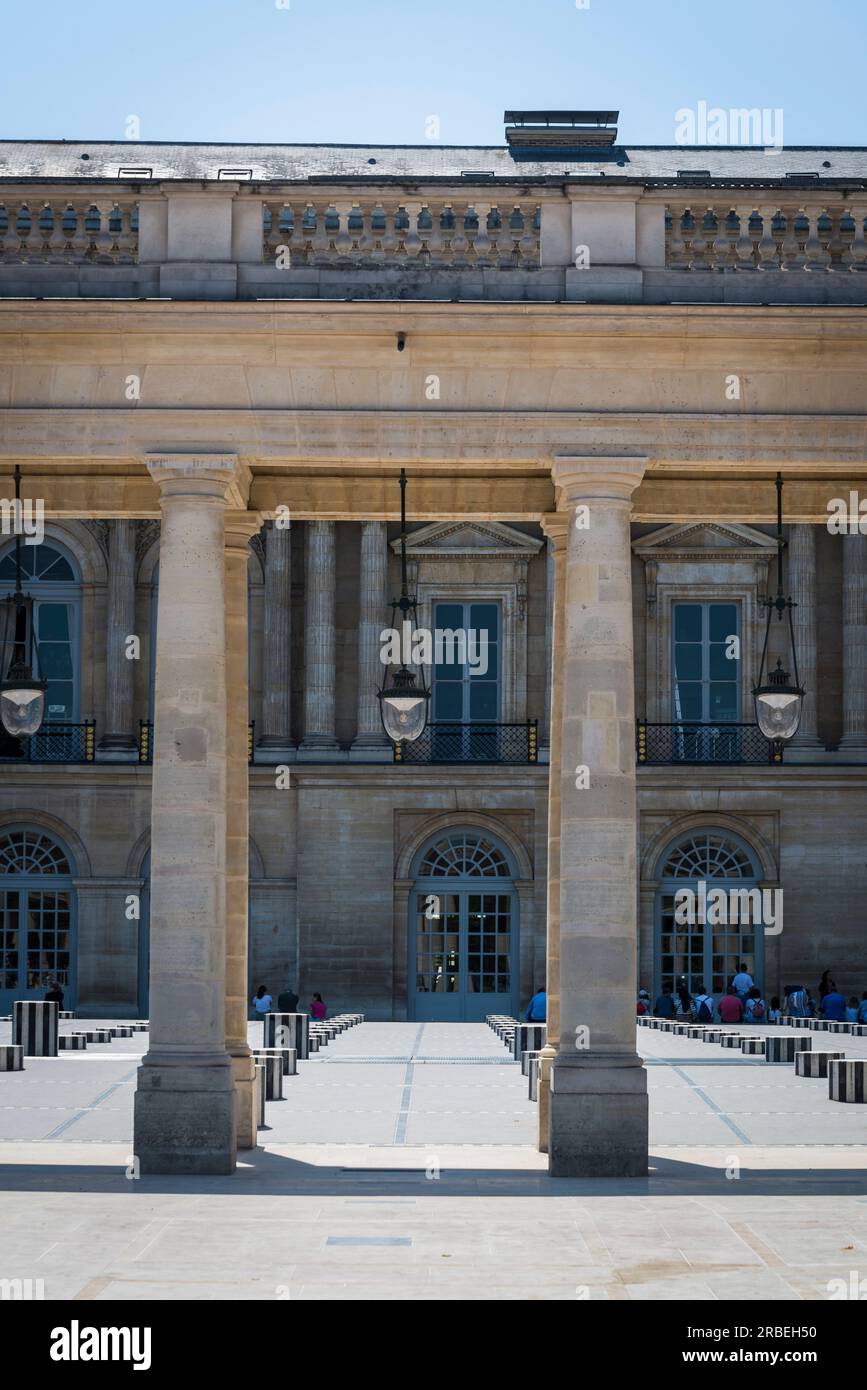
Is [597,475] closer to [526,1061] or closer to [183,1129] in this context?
[183,1129]

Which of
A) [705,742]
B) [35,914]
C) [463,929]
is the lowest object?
[463,929]

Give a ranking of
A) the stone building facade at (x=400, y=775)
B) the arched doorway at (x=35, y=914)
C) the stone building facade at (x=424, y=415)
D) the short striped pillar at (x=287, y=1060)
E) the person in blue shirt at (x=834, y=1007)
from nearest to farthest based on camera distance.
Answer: the stone building facade at (x=424, y=415), the short striped pillar at (x=287, y=1060), the person in blue shirt at (x=834, y=1007), the stone building facade at (x=400, y=775), the arched doorway at (x=35, y=914)

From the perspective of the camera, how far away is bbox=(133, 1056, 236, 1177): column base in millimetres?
15906

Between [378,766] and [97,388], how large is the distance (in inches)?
1182

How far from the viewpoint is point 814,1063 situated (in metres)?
27.0

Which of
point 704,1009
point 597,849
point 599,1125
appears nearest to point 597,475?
point 597,849

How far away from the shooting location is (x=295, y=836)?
4631 cm

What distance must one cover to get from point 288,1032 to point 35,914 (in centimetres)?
1668

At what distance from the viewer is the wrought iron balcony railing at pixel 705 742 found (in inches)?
1860

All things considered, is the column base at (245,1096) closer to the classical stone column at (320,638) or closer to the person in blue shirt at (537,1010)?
the person in blue shirt at (537,1010)

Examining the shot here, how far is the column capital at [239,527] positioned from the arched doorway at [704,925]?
29.3m

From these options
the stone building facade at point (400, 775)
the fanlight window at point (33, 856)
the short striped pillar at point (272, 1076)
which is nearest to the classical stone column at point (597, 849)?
the short striped pillar at point (272, 1076)
